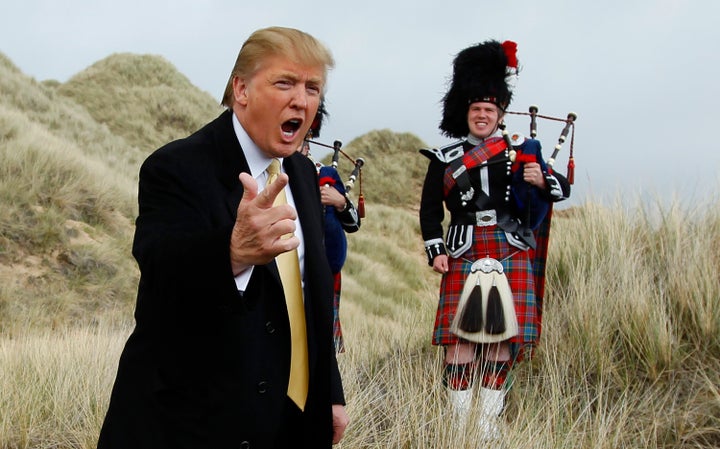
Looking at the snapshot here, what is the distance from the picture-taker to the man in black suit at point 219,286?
5.12 feet

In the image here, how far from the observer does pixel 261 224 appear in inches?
57.3

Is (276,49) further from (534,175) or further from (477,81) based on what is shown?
(477,81)

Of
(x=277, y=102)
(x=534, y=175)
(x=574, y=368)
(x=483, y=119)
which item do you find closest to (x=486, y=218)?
(x=534, y=175)

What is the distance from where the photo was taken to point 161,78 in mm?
28188

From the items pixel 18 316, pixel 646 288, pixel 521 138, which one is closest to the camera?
pixel 521 138

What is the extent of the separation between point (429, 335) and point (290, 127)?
10.7ft

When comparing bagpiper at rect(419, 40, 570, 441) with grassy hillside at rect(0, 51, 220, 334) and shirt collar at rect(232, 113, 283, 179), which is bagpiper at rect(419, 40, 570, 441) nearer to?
shirt collar at rect(232, 113, 283, 179)

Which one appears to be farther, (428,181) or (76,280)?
(76,280)

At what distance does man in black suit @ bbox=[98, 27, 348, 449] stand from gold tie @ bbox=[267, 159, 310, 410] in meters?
0.02

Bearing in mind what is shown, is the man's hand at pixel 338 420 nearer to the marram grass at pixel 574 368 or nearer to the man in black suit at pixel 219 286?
the man in black suit at pixel 219 286

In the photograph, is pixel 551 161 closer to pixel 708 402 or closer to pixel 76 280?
pixel 708 402

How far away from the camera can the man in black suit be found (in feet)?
5.12

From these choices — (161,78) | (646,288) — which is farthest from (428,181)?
(161,78)

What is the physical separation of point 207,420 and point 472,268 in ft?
7.73
